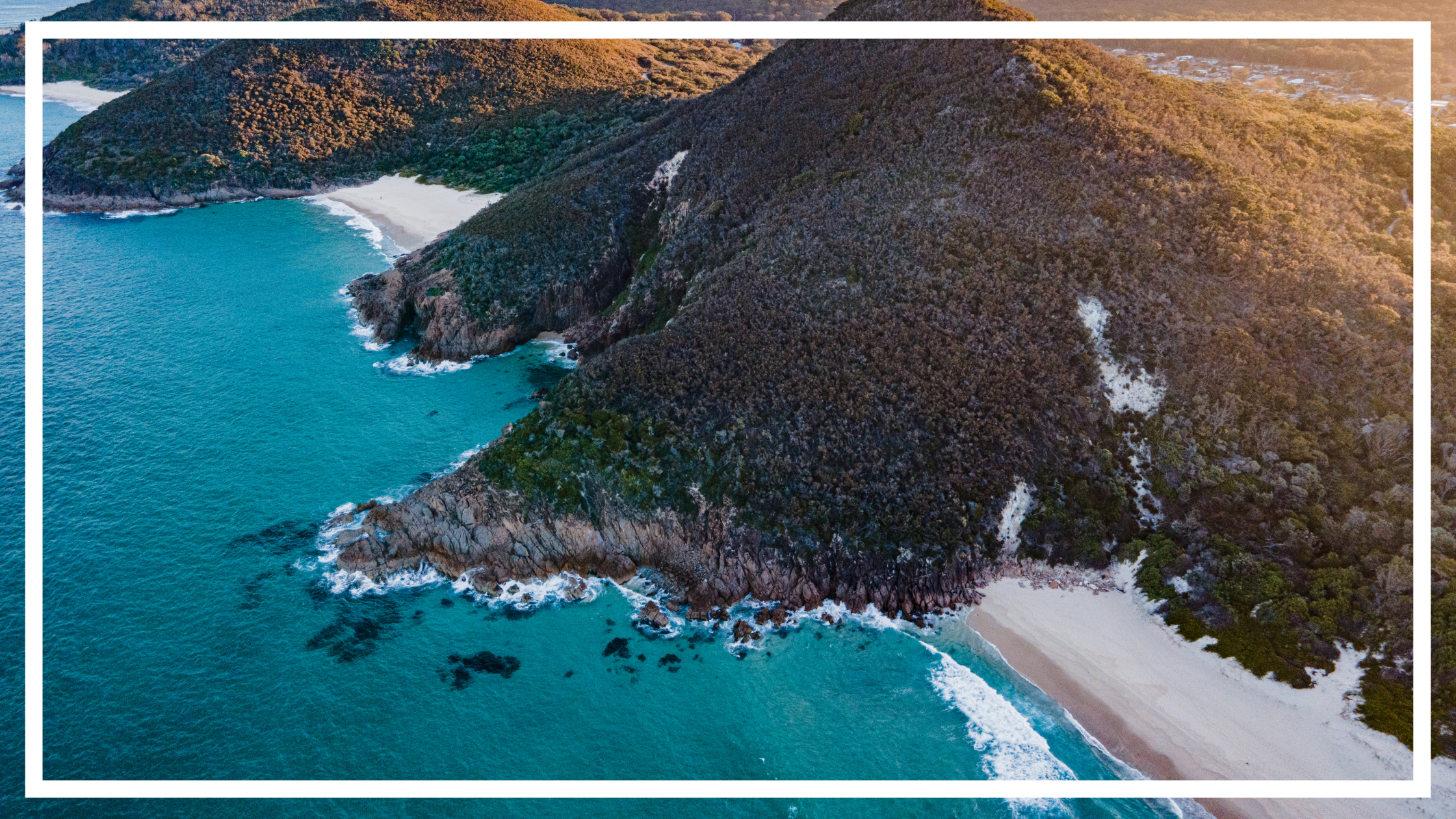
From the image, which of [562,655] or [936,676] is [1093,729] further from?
[562,655]

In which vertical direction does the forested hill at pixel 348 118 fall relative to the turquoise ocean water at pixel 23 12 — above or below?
below

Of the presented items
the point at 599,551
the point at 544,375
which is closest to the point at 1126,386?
the point at 599,551

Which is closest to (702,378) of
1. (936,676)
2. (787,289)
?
(787,289)

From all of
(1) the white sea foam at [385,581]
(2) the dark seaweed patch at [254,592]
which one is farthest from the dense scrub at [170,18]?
(1) the white sea foam at [385,581]

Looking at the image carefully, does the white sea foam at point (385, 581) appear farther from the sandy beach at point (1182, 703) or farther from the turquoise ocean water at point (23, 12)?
the turquoise ocean water at point (23, 12)

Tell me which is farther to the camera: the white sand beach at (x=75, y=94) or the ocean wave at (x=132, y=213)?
the white sand beach at (x=75, y=94)

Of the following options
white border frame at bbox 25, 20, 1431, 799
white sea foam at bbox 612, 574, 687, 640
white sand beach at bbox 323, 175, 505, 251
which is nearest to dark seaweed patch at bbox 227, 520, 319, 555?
white border frame at bbox 25, 20, 1431, 799
